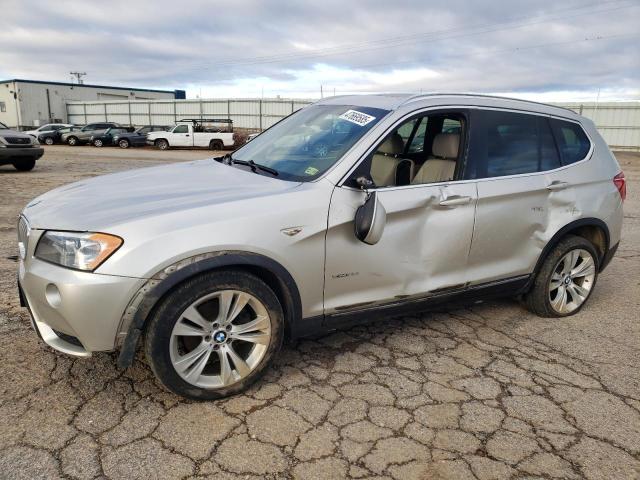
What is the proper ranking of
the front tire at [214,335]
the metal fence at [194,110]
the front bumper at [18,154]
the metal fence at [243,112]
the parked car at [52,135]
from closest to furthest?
the front tire at [214,335] → the front bumper at [18,154] → the parked car at [52,135] → the metal fence at [243,112] → the metal fence at [194,110]

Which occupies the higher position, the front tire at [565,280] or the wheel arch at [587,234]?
the wheel arch at [587,234]

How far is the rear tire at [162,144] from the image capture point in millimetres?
29719

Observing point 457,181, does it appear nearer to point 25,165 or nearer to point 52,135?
point 25,165

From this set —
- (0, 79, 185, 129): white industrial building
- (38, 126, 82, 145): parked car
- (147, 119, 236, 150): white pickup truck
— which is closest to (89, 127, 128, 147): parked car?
(38, 126, 82, 145): parked car

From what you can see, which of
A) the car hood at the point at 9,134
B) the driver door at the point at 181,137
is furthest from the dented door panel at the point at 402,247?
the driver door at the point at 181,137

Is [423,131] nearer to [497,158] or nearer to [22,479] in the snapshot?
[497,158]

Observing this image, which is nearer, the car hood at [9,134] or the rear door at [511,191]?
the rear door at [511,191]

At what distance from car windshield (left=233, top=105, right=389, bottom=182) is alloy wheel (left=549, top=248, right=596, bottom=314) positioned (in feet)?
6.73

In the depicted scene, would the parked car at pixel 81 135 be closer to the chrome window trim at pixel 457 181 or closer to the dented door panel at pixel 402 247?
→ the chrome window trim at pixel 457 181

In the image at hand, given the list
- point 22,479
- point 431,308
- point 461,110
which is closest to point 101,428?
point 22,479

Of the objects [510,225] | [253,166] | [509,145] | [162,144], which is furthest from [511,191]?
[162,144]

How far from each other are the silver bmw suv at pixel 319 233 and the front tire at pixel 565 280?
0.05 feet

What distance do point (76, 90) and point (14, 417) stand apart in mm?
57552

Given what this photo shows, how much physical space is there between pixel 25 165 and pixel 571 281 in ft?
47.0
